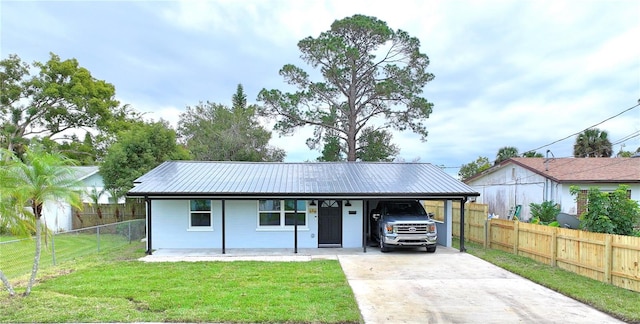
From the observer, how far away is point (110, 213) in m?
19.5

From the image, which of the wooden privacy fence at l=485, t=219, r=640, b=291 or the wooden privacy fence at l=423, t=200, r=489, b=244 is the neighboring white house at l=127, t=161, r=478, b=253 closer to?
the wooden privacy fence at l=423, t=200, r=489, b=244

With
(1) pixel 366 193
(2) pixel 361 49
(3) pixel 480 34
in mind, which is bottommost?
(1) pixel 366 193

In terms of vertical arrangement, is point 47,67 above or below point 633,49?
above

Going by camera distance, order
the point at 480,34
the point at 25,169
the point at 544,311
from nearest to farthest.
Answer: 1. the point at 544,311
2. the point at 25,169
3. the point at 480,34

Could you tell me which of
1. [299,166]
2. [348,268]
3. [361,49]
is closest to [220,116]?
[361,49]

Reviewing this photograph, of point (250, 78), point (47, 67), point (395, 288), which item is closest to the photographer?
point (395, 288)

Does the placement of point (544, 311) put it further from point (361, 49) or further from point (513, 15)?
point (361, 49)

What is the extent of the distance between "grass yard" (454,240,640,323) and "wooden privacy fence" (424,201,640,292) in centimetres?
24

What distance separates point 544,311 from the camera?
6.45 meters

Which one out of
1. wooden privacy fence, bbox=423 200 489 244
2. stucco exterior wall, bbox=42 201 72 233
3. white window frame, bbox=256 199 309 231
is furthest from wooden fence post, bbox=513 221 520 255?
stucco exterior wall, bbox=42 201 72 233

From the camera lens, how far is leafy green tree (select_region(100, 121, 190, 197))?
19.3 meters

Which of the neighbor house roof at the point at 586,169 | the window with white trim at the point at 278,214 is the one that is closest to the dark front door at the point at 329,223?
the window with white trim at the point at 278,214

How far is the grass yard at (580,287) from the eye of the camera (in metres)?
6.52

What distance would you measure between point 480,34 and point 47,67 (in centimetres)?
3559
